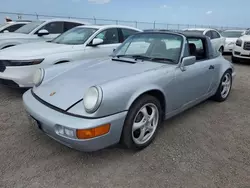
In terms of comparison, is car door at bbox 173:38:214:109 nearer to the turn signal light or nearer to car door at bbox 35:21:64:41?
the turn signal light

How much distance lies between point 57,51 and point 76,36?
970 millimetres

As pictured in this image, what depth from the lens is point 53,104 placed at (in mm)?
2412

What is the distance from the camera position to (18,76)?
165 inches

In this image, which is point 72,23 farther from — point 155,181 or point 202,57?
point 155,181

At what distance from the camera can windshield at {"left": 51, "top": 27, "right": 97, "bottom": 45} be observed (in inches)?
205

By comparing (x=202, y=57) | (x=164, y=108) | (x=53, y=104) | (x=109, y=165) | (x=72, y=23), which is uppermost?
(x=72, y=23)

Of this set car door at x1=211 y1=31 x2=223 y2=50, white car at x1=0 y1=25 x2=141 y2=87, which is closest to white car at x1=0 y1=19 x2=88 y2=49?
white car at x1=0 y1=25 x2=141 y2=87

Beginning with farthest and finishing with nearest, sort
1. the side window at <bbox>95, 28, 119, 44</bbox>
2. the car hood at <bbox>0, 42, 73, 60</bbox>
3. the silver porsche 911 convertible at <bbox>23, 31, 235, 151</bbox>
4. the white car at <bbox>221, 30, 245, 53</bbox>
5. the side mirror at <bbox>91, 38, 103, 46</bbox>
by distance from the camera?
the white car at <bbox>221, 30, 245, 53</bbox> < the side window at <bbox>95, 28, 119, 44</bbox> < the side mirror at <bbox>91, 38, 103, 46</bbox> < the car hood at <bbox>0, 42, 73, 60</bbox> < the silver porsche 911 convertible at <bbox>23, 31, 235, 151</bbox>

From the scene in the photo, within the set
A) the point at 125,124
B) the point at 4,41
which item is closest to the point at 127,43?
the point at 125,124

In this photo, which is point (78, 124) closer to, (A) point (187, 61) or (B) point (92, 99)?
(B) point (92, 99)

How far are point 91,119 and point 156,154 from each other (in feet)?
3.29

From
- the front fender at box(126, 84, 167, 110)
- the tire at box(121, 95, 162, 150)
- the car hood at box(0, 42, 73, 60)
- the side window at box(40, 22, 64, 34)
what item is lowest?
the tire at box(121, 95, 162, 150)

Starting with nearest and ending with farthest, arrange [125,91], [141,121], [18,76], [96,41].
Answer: [125,91] → [141,121] → [18,76] → [96,41]

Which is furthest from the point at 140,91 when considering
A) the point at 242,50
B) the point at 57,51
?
the point at 242,50
